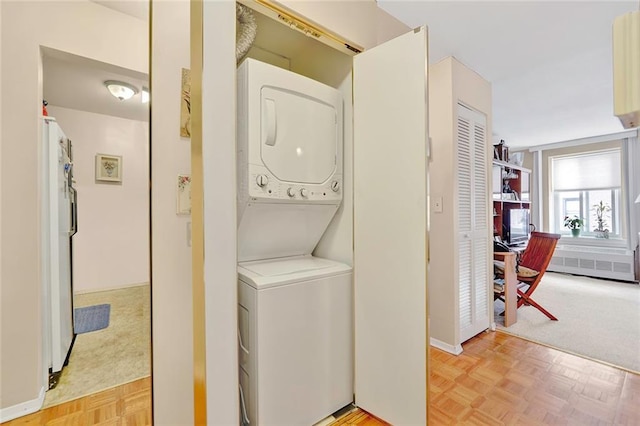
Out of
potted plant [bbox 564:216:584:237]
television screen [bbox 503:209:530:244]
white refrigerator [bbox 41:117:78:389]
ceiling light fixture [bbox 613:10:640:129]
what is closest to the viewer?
ceiling light fixture [bbox 613:10:640:129]

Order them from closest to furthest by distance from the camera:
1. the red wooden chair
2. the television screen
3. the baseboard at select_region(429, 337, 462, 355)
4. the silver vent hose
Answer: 1. the silver vent hose
2. the baseboard at select_region(429, 337, 462, 355)
3. the red wooden chair
4. the television screen

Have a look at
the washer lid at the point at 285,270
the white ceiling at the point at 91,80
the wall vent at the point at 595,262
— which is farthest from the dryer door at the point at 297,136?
the wall vent at the point at 595,262

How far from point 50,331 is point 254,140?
75.2 inches

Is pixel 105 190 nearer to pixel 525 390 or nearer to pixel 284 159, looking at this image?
pixel 284 159

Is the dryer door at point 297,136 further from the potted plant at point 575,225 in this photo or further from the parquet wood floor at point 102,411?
the potted plant at point 575,225

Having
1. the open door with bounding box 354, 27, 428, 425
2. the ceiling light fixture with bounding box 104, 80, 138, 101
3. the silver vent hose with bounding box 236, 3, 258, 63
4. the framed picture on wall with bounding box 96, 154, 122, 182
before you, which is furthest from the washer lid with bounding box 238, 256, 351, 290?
the framed picture on wall with bounding box 96, 154, 122, 182

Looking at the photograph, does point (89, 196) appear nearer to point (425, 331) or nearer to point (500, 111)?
point (425, 331)

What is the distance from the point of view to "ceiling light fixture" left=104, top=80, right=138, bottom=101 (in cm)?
255

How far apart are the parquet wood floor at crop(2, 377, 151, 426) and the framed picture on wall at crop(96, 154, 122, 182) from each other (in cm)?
260

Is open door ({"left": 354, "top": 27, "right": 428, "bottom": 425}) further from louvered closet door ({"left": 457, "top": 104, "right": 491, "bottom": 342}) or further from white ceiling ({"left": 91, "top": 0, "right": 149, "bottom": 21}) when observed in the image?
white ceiling ({"left": 91, "top": 0, "right": 149, "bottom": 21})

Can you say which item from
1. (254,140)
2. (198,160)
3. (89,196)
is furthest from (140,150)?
(198,160)

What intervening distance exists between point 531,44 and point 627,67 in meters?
2.83

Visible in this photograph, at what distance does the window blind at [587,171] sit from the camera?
5.24 metres

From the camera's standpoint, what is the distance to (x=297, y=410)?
1.45 meters
